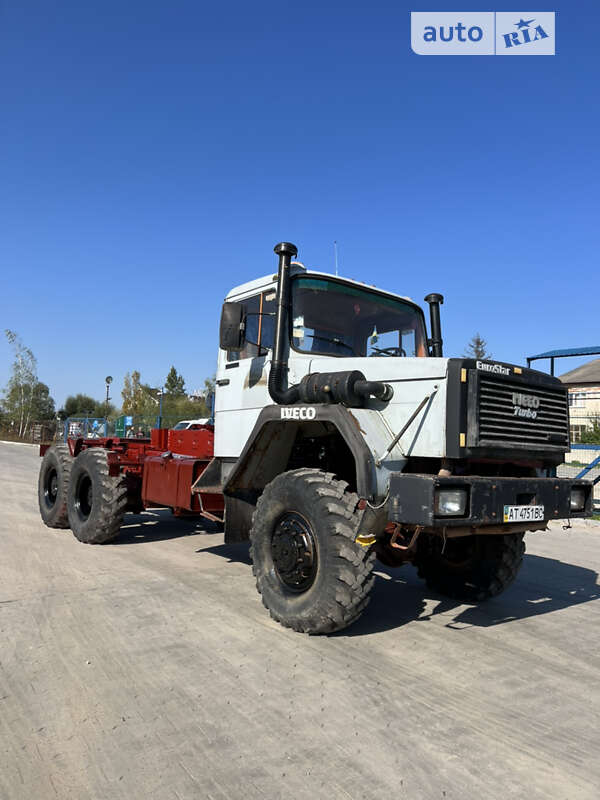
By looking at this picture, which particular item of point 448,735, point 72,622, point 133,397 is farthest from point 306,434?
point 133,397

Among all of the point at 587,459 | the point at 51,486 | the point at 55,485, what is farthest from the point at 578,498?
the point at 587,459

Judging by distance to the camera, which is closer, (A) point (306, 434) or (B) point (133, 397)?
(A) point (306, 434)

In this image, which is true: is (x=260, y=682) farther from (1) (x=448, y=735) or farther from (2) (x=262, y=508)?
(2) (x=262, y=508)

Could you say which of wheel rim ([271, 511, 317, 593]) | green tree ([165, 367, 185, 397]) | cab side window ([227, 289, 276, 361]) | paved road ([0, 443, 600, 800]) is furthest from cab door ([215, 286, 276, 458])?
green tree ([165, 367, 185, 397])

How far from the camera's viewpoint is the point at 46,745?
2.60 metres

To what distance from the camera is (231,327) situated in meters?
5.05

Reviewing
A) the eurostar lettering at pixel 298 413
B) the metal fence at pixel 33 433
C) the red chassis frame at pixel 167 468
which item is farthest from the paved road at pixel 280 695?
the metal fence at pixel 33 433

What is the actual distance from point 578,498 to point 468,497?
1.40 m

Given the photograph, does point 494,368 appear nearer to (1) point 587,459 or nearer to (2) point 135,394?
(1) point 587,459

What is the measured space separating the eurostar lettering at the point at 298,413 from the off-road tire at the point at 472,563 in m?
1.53

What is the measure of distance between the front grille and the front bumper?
30 cm

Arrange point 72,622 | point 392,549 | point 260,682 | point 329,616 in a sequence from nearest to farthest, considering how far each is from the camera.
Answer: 1. point 260,682
2. point 329,616
3. point 72,622
4. point 392,549

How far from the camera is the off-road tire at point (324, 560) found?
3.90m

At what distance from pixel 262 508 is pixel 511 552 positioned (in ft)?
7.40
